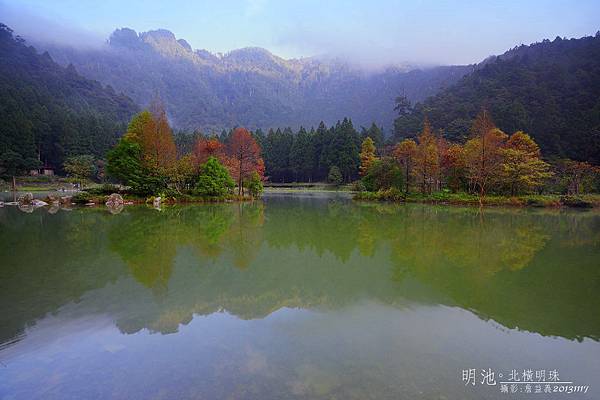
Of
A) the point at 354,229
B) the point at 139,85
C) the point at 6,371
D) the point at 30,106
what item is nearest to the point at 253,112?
the point at 139,85

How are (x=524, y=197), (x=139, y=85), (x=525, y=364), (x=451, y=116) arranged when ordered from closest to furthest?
1. (x=525, y=364)
2. (x=524, y=197)
3. (x=451, y=116)
4. (x=139, y=85)

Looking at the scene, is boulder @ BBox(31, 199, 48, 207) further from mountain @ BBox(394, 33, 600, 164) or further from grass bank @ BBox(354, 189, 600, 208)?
mountain @ BBox(394, 33, 600, 164)

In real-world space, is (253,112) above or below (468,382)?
above

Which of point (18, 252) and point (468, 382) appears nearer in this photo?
point (468, 382)

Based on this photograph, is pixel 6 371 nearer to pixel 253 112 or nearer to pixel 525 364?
pixel 525 364

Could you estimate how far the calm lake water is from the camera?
9.59 feet

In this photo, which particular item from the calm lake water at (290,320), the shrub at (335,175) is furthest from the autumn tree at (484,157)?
the shrub at (335,175)

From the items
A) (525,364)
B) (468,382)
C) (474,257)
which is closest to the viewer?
(468,382)

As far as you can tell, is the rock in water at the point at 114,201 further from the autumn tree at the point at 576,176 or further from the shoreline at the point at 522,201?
the autumn tree at the point at 576,176

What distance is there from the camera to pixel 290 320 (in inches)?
169

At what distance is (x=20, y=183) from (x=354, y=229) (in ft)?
153

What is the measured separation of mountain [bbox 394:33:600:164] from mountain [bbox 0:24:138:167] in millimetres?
50595

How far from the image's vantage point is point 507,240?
10.2 m

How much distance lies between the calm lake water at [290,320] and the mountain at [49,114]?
48845 millimetres
